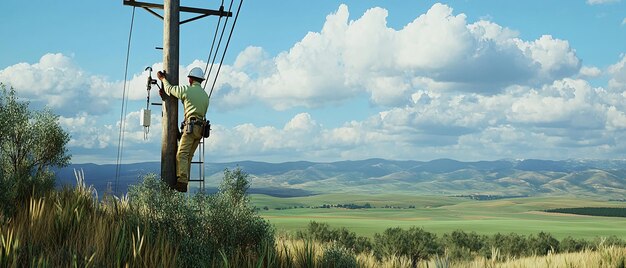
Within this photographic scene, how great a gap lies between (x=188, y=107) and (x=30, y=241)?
19.9 ft

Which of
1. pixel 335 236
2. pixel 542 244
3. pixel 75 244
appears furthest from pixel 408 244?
pixel 75 244

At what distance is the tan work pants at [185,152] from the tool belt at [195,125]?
6cm

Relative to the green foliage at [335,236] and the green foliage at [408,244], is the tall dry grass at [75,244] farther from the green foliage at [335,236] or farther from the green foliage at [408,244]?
the green foliage at [408,244]

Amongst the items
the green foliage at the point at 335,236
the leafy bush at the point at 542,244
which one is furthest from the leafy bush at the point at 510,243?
the green foliage at the point at 335,236

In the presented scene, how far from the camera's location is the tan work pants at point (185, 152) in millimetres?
16250

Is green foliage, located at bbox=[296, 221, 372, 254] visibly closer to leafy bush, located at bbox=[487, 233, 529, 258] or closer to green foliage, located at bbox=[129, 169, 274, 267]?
leafy bush, located at bbox=[487, 233, 529, 258]

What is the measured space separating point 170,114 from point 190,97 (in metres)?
0.95

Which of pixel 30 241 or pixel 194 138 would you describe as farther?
pixel 194 138

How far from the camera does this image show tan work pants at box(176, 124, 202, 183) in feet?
53.3

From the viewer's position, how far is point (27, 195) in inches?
661

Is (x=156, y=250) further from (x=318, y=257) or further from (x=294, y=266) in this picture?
(x=318, y=257)

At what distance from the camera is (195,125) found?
16281 millimetres

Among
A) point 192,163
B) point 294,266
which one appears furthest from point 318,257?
point 192,163

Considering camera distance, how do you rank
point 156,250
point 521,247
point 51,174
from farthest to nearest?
point 521,247 → point 51,174 → point 156,250
